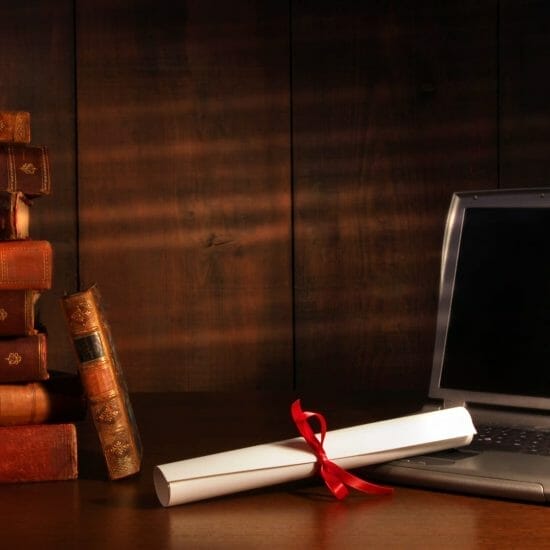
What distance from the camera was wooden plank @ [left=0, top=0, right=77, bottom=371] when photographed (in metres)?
1.93

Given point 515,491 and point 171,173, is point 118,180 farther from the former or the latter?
point 515,491

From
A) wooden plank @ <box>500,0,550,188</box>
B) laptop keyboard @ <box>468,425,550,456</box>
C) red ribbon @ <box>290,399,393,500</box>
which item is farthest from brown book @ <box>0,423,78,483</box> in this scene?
wooden plank @ <box>500,0,550,188</box>

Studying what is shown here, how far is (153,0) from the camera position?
192 centimetres

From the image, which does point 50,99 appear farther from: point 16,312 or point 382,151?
point 16,312

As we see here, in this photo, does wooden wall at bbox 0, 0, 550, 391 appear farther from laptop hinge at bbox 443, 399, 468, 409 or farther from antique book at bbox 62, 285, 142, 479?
antique book at bbox 62, 285, 142, 479

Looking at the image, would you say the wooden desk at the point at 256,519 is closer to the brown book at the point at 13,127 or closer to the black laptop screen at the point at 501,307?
the black laptop screen at the point at 501,307

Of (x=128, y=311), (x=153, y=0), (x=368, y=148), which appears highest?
(x=153, y=0)

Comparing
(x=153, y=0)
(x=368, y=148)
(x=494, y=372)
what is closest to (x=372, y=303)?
(x=368, y=148)

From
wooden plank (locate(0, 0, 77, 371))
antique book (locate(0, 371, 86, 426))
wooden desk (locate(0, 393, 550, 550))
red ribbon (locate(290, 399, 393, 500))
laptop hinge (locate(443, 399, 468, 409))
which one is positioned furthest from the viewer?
wooden plank (locate(0, 0, 77, 371))

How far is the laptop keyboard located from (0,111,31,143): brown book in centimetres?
55

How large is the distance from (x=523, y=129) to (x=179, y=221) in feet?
2.13

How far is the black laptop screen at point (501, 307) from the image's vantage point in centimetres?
115

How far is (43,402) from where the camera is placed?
1065mm

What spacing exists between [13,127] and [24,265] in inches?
6.2
